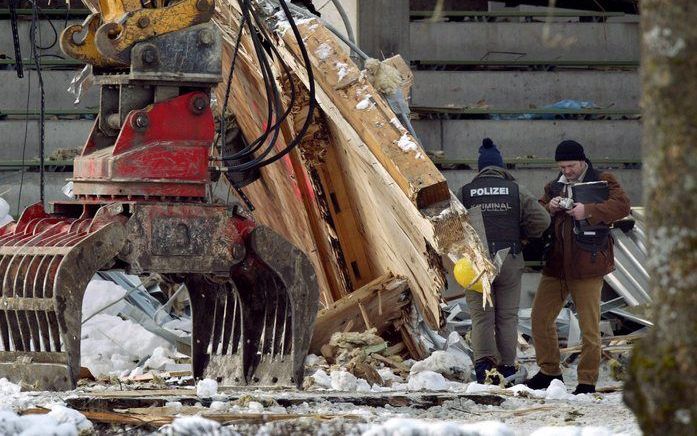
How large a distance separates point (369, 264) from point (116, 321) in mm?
2149

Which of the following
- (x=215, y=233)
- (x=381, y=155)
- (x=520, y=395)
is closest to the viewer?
(x=215, y=233)

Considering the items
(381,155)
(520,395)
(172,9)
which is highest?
(172,9)

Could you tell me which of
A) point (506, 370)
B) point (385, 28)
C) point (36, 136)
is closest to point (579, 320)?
point (506, 370)

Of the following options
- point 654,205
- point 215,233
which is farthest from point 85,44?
point 654,205

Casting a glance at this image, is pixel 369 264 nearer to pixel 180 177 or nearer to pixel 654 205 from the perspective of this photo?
pixel 180 177

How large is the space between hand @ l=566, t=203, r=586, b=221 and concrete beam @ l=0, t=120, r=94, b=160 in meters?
6.22

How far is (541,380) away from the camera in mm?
10438

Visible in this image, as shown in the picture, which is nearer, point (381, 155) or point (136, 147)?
point (136, 147)

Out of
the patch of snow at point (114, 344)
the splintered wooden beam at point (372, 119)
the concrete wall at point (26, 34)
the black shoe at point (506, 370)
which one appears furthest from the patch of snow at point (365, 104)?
the concrete wall at point (26, 34)

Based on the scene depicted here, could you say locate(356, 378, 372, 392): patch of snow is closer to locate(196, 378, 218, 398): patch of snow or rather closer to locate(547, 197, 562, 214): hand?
locate(196, 378, 218, 398): patch of snow

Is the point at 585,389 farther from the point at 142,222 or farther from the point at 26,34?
the point at 26,34

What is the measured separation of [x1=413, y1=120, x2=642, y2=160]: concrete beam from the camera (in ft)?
49.0

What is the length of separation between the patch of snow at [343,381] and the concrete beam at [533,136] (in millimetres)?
6036

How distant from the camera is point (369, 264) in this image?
11.2 metres
